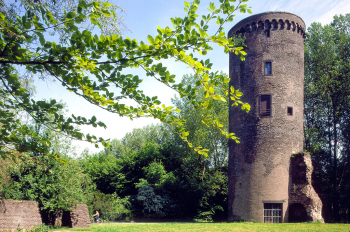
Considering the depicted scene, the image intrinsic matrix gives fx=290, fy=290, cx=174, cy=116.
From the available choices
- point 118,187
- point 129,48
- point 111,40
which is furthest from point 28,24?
point 118,187

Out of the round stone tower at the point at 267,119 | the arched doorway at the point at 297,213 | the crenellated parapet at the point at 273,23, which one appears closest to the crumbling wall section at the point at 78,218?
the round stone tower at the point at 267,119

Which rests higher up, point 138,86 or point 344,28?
point 344,28

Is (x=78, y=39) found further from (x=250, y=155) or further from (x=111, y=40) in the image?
(x=250, y=155)

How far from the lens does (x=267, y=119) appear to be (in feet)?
71.4

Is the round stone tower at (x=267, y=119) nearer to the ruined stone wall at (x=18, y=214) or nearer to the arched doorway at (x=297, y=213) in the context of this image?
the arched doorway at (x=297, y=213)

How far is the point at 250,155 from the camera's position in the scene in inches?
861

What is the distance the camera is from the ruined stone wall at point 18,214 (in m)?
14.9

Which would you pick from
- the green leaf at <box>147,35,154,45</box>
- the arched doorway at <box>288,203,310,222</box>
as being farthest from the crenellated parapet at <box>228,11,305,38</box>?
the green leaf at <box>147,35,154,45</box>

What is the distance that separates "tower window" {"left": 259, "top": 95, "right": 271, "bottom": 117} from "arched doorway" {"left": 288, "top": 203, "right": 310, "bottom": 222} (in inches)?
275

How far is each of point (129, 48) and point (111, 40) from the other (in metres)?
0.23

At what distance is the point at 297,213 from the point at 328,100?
13.0m

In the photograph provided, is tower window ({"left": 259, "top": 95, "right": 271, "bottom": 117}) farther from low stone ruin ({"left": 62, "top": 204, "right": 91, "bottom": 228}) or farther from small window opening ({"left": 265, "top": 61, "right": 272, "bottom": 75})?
low stone ruin ({"left": 62, "top": 204, "right": 91, "bottom": 228})

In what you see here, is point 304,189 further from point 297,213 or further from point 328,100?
point 328,100

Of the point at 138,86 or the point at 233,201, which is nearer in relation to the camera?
the point at 138,86
